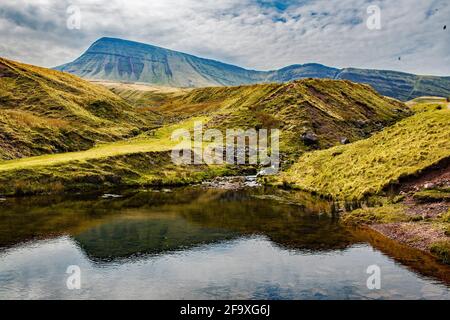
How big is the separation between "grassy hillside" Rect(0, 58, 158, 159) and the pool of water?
55147mm

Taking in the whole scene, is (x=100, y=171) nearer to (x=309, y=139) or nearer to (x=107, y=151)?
(x=107, y=151)

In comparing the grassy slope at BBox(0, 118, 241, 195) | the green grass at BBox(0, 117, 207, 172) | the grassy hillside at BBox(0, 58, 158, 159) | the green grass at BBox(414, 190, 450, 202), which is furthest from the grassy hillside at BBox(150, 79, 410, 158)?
the green grass at BBox(414, 190, 450, 202)

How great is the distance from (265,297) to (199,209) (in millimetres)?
39947

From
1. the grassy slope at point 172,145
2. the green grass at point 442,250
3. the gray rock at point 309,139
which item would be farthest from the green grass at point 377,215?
the gray rock at point 309,139

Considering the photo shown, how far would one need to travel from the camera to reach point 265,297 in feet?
116

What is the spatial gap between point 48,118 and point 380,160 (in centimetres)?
12159

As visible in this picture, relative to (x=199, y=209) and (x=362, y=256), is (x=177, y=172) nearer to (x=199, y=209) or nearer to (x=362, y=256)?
(x=199, y=209)

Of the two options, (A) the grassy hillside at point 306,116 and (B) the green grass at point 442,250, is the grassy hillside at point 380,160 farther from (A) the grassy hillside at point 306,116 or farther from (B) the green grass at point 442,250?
(A) the grassy hillside at point 306,116

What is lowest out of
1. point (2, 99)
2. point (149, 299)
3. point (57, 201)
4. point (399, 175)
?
point (149, 299)

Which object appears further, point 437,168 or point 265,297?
point 437,168

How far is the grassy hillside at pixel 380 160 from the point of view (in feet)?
225

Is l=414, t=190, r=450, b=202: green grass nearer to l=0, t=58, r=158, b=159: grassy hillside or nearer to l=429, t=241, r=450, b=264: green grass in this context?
l=429, t=241, r=450, b=264: green grass

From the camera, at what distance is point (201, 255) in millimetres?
47188

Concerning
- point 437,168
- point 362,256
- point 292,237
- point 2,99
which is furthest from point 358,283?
point 2,99
